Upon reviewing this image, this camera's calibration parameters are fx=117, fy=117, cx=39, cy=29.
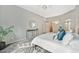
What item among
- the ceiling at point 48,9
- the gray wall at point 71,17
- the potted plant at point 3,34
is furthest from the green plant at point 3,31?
the gray wall at point 71,17

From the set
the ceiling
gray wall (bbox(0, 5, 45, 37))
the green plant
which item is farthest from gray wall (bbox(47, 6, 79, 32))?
the green plant

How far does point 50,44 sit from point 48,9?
684 mm

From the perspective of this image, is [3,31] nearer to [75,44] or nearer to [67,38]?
[67,38]

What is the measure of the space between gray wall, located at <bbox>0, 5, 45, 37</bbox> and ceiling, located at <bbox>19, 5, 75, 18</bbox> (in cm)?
8

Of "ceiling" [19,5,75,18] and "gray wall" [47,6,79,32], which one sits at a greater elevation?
"ceiling" [19,5,75,18]

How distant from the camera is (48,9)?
229 cm

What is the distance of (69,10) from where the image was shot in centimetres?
218

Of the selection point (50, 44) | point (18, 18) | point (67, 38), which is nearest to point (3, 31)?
point (18, 18)

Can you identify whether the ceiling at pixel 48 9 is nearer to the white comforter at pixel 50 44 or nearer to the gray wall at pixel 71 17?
the gray wall at pixel 71 17

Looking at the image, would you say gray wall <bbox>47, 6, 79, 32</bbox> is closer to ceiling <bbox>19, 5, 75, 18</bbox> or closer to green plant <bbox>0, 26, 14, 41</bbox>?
ceiling <bbox>19, 5, 75, 18</bbox>

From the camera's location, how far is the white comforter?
219cm
